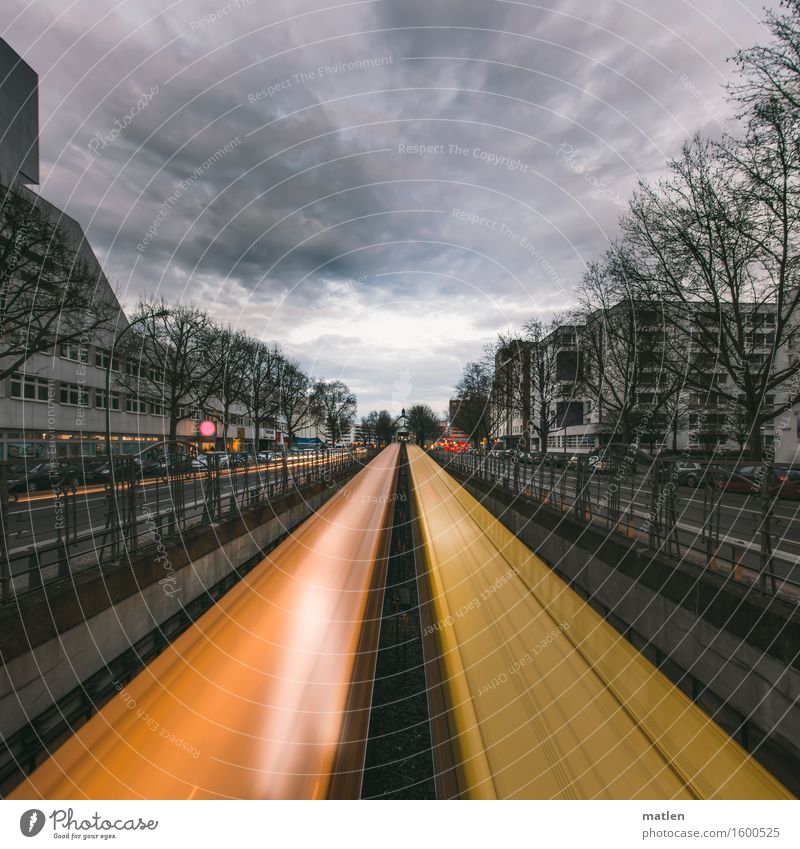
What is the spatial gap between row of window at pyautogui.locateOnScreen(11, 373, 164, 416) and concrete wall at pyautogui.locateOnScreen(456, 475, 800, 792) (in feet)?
60.1

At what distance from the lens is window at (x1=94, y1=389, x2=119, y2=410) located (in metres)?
22.5

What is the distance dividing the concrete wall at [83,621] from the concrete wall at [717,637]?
187 inches

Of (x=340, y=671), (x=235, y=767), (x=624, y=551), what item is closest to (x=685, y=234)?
(x=624, y=551)

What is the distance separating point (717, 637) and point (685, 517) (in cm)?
170

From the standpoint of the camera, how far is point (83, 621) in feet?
11.5

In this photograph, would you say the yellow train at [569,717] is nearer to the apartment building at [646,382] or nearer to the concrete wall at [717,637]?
the concrete wall at [717,637]

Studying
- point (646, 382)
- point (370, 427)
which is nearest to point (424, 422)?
point (370, 427)

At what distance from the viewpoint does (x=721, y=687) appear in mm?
2893

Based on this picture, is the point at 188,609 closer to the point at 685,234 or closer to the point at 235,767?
the point at 235,767

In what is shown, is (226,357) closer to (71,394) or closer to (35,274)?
(35,274)

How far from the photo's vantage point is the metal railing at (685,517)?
3072mm

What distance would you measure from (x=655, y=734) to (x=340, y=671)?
2406 mm

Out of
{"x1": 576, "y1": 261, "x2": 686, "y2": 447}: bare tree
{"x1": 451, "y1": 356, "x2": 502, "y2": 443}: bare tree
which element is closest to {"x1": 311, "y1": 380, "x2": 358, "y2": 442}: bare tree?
{"x1": 451, "y1": 356, "x2": 502, "y2": 443}: bare tree

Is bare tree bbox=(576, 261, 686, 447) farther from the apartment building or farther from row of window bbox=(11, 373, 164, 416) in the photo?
row of window bbox=(11, 373, 164, 416)
